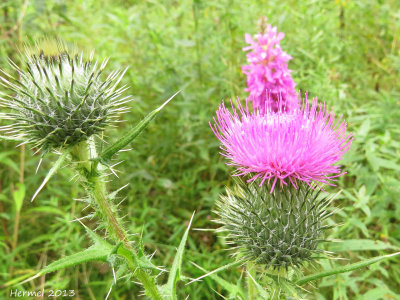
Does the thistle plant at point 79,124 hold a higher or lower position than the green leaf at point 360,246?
higher

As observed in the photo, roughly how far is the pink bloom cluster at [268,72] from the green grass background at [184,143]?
0.32 m

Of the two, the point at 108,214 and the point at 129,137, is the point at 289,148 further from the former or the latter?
the point at 108,214

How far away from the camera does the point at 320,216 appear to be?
8.00ft

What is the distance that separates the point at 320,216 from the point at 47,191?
10.6ft

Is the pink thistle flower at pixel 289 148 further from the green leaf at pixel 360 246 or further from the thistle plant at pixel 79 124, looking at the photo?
the green leaf at pixel 360 246

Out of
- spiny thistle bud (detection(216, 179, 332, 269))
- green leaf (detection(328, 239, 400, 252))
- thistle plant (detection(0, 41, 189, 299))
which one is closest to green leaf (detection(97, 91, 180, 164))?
thistle plant (detection(0, 41, 189, 299))

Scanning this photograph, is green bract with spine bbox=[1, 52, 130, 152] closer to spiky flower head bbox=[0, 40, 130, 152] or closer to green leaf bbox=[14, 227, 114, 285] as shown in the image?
spiky flower head bbox=[0, 40, 130, 152]

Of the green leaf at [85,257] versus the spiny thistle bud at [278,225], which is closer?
the green leaf at [85,257]

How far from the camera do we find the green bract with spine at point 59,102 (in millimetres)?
2246

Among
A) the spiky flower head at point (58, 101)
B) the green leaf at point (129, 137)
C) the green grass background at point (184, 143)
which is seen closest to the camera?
the green leaf at point (129, 137)

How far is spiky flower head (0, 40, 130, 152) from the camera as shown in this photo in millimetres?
2246

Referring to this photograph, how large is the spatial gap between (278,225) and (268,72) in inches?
78.4

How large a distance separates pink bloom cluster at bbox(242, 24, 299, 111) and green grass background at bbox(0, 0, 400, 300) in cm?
32

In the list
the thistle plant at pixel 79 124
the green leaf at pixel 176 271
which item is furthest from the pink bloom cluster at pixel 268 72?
the green leaf at pixel 176 271
